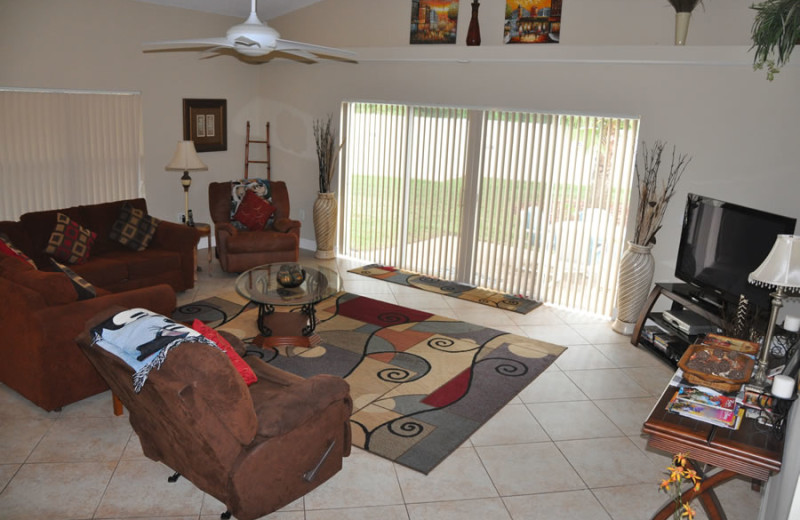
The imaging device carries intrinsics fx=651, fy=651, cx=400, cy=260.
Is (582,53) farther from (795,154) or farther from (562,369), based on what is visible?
(562,369)

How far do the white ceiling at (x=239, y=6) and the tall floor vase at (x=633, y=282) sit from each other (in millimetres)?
4912

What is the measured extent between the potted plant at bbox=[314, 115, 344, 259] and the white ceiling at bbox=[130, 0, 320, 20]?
1443 mm

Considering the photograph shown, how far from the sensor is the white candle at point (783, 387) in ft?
9.85

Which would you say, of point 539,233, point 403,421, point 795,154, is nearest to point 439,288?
point 539,233

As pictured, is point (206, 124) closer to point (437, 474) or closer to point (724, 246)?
point (437, 474)

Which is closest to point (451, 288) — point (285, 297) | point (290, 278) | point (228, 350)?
point (290, 278)

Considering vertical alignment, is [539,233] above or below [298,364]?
above

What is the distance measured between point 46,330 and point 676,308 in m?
4.95

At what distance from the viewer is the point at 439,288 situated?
289 inches

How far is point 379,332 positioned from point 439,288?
1.59 meters

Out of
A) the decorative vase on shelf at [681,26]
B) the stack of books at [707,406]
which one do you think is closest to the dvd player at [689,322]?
the stack of books at [707,406]

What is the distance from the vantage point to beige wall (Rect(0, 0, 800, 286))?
5516 millimetres

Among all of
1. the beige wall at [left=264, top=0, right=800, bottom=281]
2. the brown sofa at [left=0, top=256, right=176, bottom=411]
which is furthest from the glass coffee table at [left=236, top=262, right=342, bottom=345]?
the beige wall at [left=264, top=0, right=800, bottom=281]

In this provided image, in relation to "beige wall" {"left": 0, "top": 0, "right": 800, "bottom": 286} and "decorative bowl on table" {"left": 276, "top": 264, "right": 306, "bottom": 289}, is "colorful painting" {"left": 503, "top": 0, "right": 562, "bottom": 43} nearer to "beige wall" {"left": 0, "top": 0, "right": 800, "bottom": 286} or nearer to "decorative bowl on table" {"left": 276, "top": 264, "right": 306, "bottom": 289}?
"beige wall" {"left": 0, "top": 0, "right": 800, "bottom": 286}
